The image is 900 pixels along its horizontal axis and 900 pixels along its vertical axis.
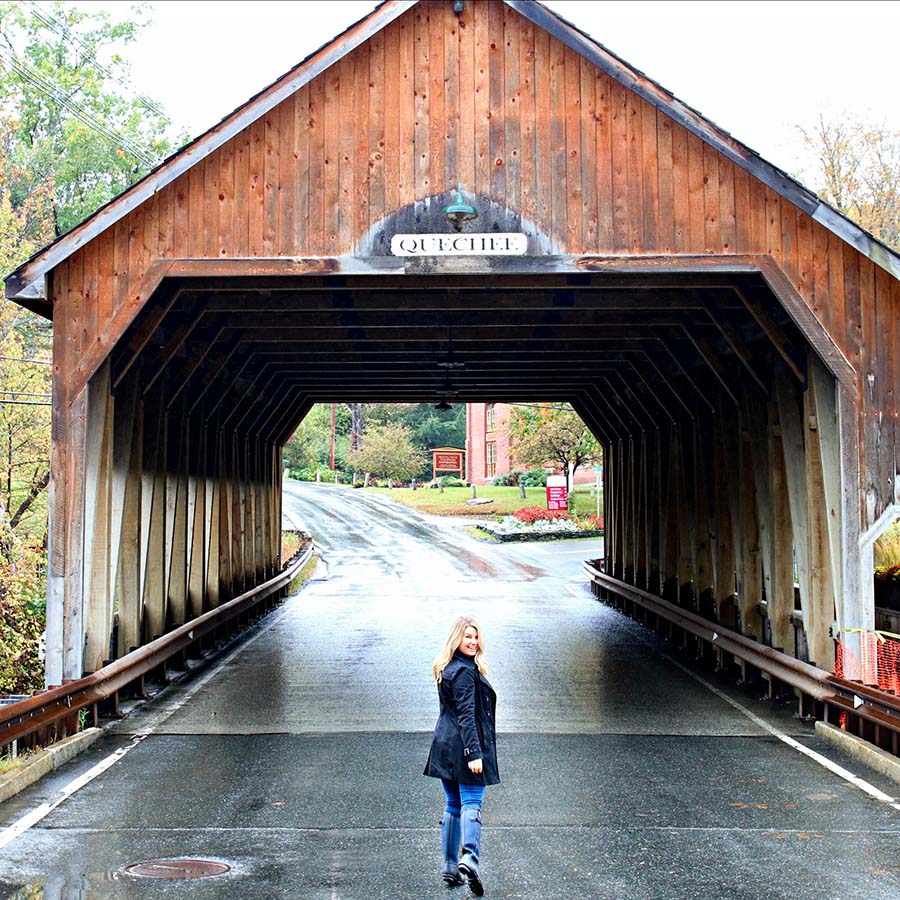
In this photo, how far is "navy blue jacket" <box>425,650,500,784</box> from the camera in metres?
6.39

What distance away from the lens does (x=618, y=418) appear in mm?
23812

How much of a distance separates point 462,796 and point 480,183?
629 cm

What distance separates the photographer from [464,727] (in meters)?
6.43

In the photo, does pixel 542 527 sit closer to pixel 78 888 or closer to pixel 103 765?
pixel 103 765

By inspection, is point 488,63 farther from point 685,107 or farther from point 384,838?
point 384,838

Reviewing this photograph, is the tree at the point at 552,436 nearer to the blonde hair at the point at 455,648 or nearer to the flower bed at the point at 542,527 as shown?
the flower bed at the point at 542,527

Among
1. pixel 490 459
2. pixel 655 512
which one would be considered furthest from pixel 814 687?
pixel 490 459

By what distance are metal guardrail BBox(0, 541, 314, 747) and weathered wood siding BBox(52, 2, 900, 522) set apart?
2856 millimetres

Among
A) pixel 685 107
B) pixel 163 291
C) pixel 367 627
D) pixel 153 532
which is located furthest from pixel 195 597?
pixel 685 107

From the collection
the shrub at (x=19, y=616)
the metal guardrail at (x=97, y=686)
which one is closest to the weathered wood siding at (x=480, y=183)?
the metal guardrail at (x=97, y=686)

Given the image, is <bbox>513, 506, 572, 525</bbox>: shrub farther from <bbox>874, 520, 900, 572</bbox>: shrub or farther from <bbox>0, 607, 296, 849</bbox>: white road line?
<bbox>0, 607, 296, 849</bbox>: white road line

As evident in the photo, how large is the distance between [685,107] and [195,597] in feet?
31.5

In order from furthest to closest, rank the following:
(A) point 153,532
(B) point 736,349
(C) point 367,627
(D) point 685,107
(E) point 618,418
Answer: (E) point 618,418, (C) point 367,627, (A) point 153,532, (B) point 736,349, (D) point 685,107

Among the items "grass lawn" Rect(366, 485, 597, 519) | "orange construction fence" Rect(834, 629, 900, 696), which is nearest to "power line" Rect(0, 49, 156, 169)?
"grass lawn" Rect(366, 485, 597, 519)
